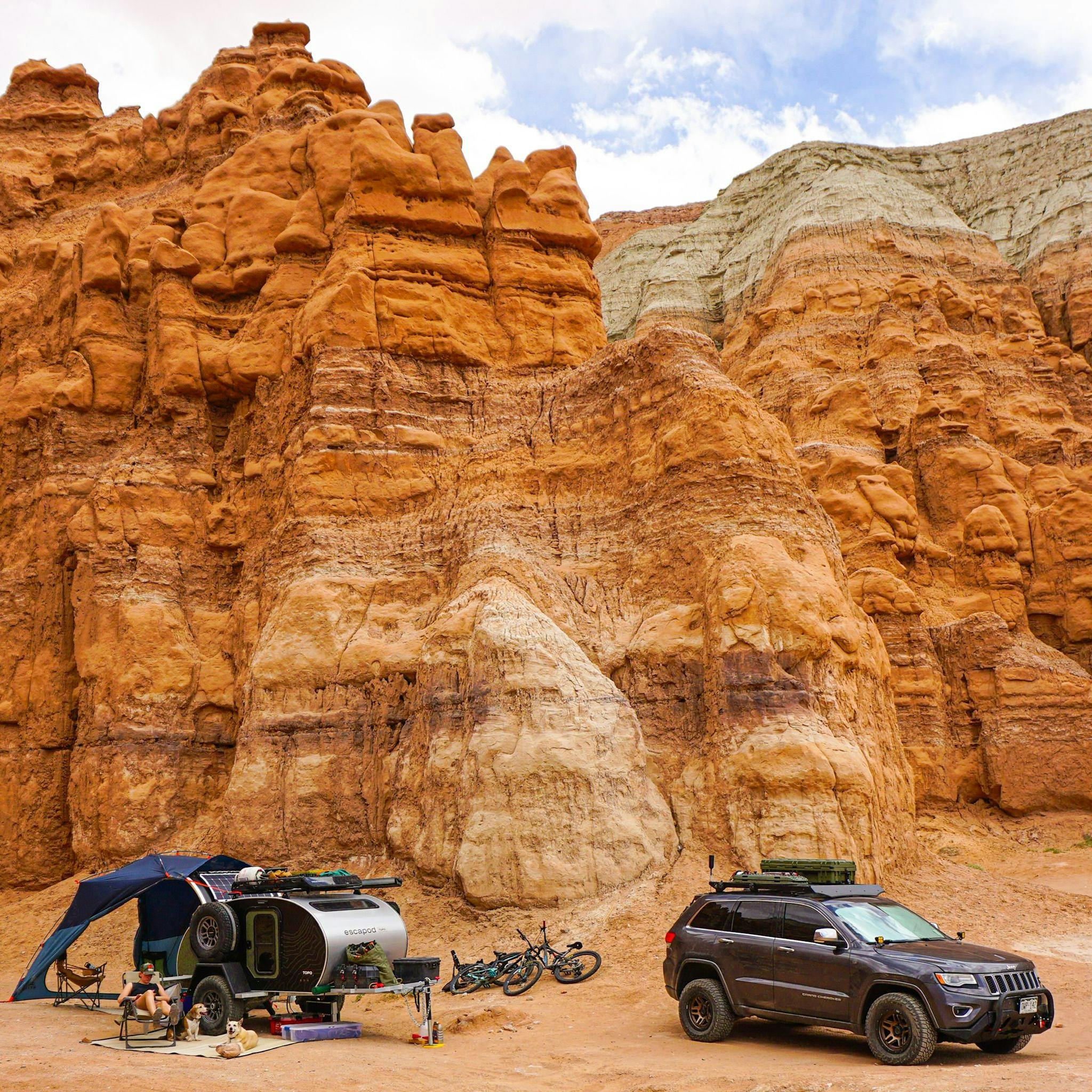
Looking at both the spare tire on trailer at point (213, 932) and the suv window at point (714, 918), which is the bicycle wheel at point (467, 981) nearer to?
the spare tire on trailer at point (213, 932)

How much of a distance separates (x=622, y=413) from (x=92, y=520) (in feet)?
41.9

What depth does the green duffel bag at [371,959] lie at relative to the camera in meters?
13.3

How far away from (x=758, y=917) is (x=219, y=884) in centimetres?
783

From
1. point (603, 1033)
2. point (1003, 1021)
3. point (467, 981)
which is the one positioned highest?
point (1003, 1021)

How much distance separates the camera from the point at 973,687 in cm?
3519

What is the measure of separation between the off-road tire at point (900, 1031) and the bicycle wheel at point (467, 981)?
648 cm

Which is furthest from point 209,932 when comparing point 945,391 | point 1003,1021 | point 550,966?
point 945,391

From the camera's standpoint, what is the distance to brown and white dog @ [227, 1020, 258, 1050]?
1256cm

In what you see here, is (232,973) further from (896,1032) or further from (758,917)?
(896,1032)

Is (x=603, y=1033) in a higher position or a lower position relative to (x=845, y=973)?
lower

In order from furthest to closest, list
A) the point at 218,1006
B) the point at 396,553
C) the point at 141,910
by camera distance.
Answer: the point at 396,553
the point at 141,910
the point at 218,1006

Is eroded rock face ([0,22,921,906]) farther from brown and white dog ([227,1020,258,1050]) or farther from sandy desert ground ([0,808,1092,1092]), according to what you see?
brown and white dog ([227,1020,258,1050])

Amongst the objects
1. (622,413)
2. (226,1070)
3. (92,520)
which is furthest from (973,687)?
(226,1070)

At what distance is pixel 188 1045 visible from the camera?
13.0 metres
